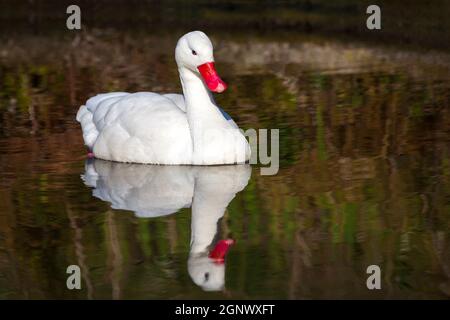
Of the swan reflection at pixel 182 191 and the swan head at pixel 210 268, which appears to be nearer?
the swan head at pixel 210 268

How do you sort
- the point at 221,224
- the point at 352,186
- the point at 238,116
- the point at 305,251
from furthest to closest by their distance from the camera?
the point at 238,116 → the point at 352,186 → the point at 221,224 → the point at 305,251

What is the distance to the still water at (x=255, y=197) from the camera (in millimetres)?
8164

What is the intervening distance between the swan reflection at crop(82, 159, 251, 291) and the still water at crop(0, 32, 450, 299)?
0.02 meters

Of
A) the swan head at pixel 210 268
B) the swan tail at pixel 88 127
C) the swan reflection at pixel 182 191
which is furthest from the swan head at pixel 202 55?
the swan head at pixel 210 268

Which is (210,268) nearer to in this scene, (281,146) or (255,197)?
(255,197)

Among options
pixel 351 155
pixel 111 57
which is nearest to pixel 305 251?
pixel 351 155

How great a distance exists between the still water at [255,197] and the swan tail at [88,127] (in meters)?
0.21

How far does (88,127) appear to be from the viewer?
40.8 ft

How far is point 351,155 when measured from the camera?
11680mm

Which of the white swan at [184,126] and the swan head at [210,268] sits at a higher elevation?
the white swan at [184,126]

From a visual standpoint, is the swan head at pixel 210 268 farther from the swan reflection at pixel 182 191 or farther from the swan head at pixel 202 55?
the swan head at pixel 202 55

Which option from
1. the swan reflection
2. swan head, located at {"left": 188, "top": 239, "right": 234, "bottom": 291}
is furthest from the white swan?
swan head, located at {"left": 188, "top": 239, "right": 234, "bottom": 291}
